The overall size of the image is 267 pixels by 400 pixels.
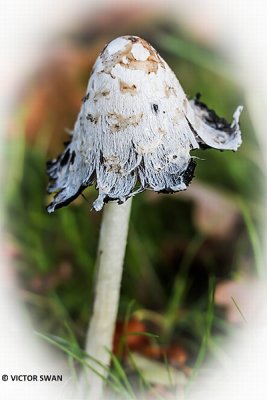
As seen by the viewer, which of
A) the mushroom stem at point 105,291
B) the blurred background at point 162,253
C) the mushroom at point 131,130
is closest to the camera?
the mushroom at point 131,130

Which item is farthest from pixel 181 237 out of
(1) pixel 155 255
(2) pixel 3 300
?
(2) pixel 3 300

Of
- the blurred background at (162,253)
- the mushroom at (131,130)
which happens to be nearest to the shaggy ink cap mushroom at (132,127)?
the mushroom at (131,130)

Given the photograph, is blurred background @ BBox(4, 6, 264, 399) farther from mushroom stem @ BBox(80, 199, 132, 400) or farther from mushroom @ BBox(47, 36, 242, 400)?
mushroom @ BBox(47, 36, 242, 400)

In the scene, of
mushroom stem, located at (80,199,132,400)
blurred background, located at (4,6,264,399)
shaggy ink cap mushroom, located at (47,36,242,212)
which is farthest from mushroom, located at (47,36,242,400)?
blurred background, located at (4,6,264,399)

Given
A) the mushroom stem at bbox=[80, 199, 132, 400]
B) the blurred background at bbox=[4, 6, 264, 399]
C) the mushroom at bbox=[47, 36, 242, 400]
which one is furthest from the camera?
the blurred background at bbox=[4, 6, 264, 399]

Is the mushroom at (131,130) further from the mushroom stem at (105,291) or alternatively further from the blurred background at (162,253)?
the blurred background at (162,253)

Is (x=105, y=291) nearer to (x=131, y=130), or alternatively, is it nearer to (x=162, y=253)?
(x=131, y=130)
